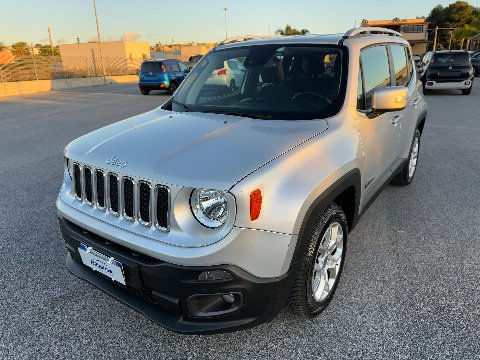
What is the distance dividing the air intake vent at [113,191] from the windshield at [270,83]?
110cm

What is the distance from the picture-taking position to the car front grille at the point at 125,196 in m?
2.03

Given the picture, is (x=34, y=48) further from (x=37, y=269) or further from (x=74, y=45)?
(x=74, y=45)

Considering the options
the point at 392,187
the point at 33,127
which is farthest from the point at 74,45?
the point at 392,187

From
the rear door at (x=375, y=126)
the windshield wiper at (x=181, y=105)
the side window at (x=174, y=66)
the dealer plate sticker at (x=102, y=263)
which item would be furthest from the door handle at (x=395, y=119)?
the side window at (x=174, y=66)

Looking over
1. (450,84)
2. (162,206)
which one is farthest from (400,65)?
(450,84)

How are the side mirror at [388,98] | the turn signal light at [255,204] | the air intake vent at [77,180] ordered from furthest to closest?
the side mirror at [388,98], the air intake vent at [77,180], the turn signal light at [255,204]

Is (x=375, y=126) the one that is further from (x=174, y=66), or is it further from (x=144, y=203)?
(x=174, y=66)

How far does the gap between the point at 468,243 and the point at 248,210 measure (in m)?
2.63

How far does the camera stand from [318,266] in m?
2.50

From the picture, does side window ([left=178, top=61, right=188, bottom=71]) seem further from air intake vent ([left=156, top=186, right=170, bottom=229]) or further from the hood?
air intake vent ([left=156, top=186, right=170, bottom=229])

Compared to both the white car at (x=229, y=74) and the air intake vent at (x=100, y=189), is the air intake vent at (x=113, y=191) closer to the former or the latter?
the air intake vent at (x=100, y=189)

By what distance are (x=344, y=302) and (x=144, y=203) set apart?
1571 mm

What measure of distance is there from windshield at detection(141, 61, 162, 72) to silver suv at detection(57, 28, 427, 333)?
1611cm

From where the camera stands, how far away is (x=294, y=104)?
117 inches
